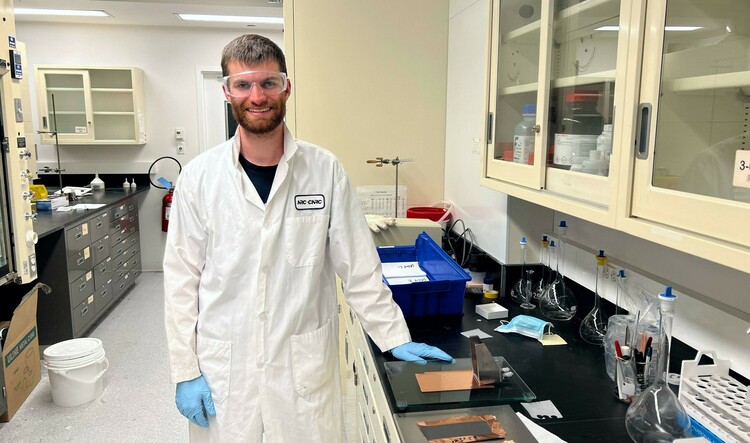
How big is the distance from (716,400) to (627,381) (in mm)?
202

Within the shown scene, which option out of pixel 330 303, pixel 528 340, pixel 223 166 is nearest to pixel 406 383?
pixel 330 303

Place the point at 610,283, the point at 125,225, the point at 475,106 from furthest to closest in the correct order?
the point at 125,225, the point at 475,106, the point at 610,283

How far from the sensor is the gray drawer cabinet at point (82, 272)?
3.38m

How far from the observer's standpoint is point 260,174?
1.55 meters

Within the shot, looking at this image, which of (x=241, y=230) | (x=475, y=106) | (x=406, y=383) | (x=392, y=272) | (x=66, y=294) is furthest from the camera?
(x=66, y=294)

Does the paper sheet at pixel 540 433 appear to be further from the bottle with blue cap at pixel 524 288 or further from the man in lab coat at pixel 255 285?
the bottle with blue cap at pixel 524 288

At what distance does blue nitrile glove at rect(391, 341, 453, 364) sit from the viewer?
57.4 inches

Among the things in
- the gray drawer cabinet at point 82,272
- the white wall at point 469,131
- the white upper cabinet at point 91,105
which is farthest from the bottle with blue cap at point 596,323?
the white upper cabinet at point 91,105

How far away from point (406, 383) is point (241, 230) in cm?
61

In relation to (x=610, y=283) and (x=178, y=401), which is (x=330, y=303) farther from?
(x=610, y=283)

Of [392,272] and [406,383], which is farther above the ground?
[392,272]

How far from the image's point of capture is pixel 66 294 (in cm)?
339

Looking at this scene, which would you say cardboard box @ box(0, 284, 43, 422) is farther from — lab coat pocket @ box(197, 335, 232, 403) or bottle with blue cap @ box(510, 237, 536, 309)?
bottle with blue cap @ box(510, 237, 536, 309)

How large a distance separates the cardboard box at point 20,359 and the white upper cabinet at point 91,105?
244 centimetres
